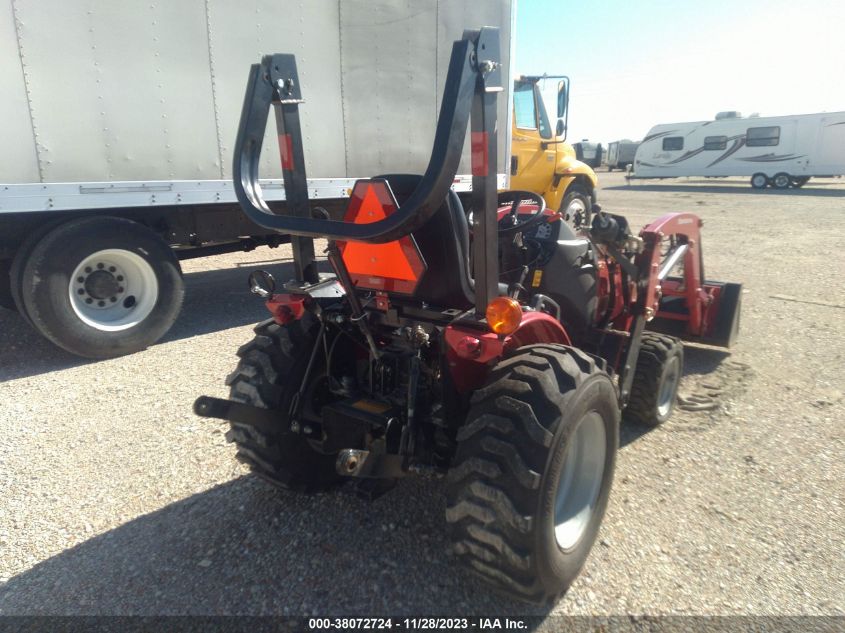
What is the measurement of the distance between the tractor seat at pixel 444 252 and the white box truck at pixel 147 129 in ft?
11.9

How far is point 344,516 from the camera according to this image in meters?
2.94

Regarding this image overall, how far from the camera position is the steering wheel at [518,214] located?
11.2ft

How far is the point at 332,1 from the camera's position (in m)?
5.93

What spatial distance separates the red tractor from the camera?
2070 millimetres

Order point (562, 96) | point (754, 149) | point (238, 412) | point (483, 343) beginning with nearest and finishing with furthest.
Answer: point (483, 343), point (238, 412), point (562, 96), point (754, 149)

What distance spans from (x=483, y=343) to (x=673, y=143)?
31347 mm

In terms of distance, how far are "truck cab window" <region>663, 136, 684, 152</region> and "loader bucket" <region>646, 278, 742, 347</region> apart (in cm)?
2747

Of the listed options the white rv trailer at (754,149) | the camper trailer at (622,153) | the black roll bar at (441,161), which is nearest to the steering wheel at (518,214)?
the black roll bar at (441,161)

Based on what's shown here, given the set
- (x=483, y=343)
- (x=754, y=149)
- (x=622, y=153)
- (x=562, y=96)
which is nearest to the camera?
(x=483, y=343)

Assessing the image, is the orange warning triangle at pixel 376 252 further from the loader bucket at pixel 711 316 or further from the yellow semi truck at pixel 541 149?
the yellow semi truck at pixel 541 149

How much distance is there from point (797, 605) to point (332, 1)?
20.1ft

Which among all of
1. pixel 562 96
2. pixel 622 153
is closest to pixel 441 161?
pixel 562 96

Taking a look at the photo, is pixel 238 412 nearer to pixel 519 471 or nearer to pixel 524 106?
pixel 519 471

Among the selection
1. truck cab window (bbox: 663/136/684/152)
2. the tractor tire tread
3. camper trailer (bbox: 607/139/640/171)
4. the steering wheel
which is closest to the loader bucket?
the steering wheel
